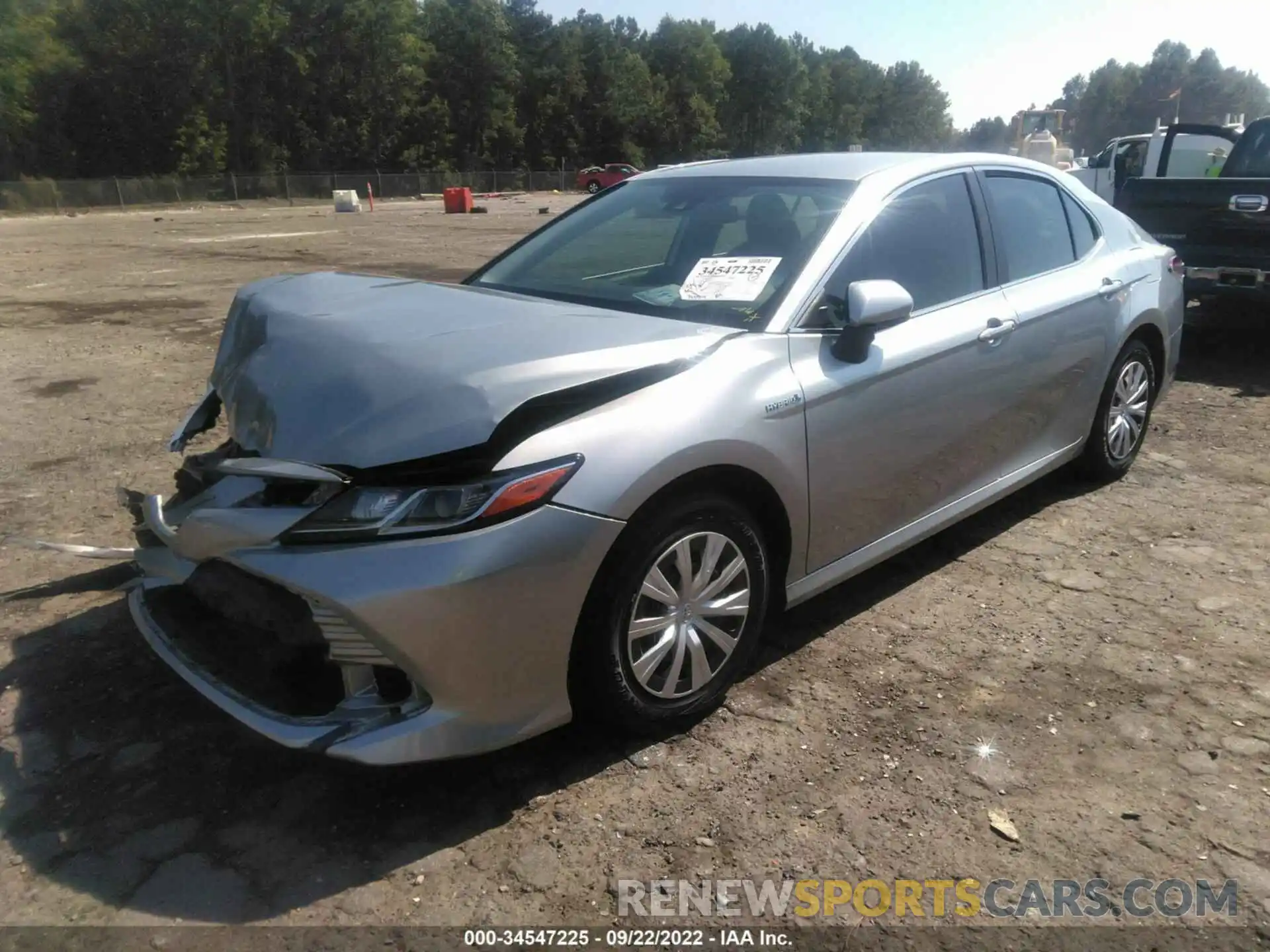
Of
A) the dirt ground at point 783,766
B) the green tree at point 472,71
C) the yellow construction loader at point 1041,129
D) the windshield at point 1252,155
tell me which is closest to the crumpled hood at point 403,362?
the dirt ground at point 783,766

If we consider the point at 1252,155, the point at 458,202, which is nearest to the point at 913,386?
the point at 1252,155

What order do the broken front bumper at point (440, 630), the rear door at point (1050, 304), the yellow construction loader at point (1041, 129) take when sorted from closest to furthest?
1. the broken front bumper at point (440, 630)
2. the rear door at point (1050, 304)
3. the yellow construction loader at point (1041, 129)

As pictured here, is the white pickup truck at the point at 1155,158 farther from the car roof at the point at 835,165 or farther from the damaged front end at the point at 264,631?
the damaged front end at the point at 264,631

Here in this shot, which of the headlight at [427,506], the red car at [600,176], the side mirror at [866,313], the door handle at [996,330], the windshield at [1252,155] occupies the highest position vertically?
the red car at [600,176]

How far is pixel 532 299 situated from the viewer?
12.0ft

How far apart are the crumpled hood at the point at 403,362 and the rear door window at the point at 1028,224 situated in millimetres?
1752

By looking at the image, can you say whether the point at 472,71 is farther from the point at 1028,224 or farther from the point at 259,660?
the point at 259,660

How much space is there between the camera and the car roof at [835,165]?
384cm

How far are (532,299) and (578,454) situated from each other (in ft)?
4.04

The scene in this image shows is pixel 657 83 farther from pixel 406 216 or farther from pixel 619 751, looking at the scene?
pixel 619 751

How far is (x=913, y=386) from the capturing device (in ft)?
11.6

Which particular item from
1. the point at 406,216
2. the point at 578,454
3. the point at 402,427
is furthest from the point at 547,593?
the point at 406,216

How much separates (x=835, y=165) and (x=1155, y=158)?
1144cm

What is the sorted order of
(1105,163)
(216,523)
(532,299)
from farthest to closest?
(1105,163), (532,299), (216,523)
